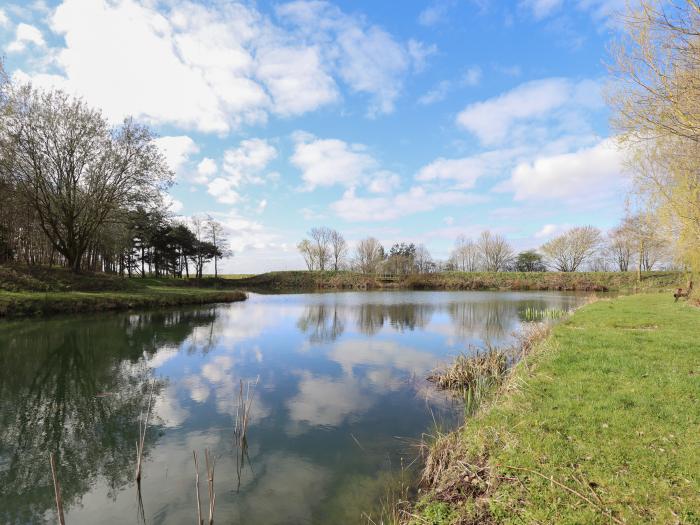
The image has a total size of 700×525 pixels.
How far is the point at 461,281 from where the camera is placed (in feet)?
183

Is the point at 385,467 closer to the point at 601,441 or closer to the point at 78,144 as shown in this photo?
the point at 601,441

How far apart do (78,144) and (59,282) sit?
9158 millimetres

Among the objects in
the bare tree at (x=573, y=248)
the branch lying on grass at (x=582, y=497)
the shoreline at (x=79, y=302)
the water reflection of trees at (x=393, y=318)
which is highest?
the bare tree at (x=573, y=248)

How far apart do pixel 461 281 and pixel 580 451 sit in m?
53.6

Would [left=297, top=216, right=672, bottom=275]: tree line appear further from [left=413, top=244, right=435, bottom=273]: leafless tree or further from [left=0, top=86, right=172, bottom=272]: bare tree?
[left=0, top=86, right=172, bottom=272]: bare tree

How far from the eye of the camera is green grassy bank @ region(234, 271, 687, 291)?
49.7m

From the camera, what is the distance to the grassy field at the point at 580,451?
3.38 meters

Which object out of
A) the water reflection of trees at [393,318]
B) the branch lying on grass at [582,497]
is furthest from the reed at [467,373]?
the water reflection of trees at [393,318]


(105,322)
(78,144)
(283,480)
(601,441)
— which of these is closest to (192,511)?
(283,480)

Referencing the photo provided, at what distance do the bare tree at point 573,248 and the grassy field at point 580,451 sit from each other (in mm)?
65275

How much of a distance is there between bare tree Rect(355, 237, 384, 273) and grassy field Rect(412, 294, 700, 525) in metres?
60.4

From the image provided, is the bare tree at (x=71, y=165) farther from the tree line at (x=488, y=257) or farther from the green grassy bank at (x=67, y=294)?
the tree line at (x=488, y=257)

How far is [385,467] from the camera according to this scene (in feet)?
17.0

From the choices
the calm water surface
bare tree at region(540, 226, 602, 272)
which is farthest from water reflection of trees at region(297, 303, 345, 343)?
bare tree at region(540, 226, 602, 272)
